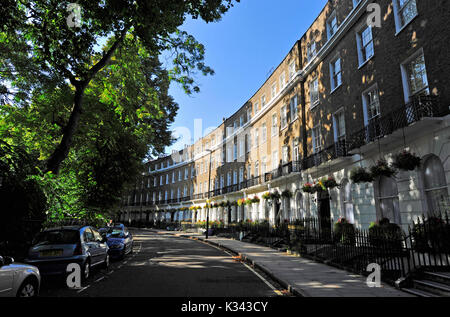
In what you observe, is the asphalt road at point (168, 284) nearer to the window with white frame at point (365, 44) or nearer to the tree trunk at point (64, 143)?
the tree trunk at point (64, 143)

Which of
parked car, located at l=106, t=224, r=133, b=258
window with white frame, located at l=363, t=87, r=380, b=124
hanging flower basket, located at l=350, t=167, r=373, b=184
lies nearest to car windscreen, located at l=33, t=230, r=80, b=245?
parked car, located at l=106, t=224, r=133, b=258

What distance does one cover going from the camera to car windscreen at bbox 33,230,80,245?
24.7ft

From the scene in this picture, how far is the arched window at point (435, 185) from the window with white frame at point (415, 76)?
270 centimetres

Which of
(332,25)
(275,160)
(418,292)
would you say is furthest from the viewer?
(275,160)

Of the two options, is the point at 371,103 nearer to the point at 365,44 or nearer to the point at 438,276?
the point at 365,44

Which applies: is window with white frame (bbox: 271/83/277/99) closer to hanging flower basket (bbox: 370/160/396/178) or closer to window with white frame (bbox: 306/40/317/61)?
window with white frame (bbox: 306/40/317/61)

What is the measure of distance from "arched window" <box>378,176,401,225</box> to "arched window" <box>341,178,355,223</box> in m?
2.21

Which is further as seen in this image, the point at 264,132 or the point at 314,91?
the point at 264,132

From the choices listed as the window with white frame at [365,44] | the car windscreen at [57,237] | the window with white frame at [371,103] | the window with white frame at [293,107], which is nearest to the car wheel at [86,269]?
the car windscreen at [57,237]

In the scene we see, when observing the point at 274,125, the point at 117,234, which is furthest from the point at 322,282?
the point at 274,125

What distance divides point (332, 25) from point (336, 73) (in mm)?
3788

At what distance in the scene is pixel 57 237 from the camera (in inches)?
301

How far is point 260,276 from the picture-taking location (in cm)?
898
